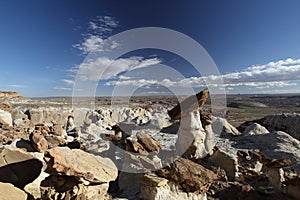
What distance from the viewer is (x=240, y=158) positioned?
9859mm

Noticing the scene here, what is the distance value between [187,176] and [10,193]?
11.9 feet

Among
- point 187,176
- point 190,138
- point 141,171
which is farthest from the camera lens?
point 190,138

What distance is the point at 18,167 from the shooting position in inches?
212

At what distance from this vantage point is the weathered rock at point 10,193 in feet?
14.0

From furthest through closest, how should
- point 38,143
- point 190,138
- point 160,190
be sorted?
1. point 190,138
2. point 38,143
3. point 160,190

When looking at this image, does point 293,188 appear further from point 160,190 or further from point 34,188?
point 34,188

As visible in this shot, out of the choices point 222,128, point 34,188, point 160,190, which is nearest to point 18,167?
point 34,188

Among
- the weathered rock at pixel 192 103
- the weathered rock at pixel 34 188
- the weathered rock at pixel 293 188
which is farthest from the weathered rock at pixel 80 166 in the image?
the weathered rock at pixel 293 188

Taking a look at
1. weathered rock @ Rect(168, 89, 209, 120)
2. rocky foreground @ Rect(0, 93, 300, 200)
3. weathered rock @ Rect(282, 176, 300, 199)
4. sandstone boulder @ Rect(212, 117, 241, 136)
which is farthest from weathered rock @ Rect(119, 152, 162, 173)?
sandstone boulder @ Rect(212, 117, 241, 136)

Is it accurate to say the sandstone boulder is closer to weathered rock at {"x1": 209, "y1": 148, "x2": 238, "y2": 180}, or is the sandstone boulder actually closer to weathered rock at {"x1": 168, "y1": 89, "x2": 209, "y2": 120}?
weathered rock at {"x1": 209, "y1": 148, "x2": 238, "y2": 180}

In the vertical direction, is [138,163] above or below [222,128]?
above

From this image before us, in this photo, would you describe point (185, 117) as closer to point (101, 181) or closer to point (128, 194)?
point (128, 194)

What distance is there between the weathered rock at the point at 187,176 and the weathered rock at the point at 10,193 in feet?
9.45

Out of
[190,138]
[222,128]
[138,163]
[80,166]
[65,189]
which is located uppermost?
[80,166]
